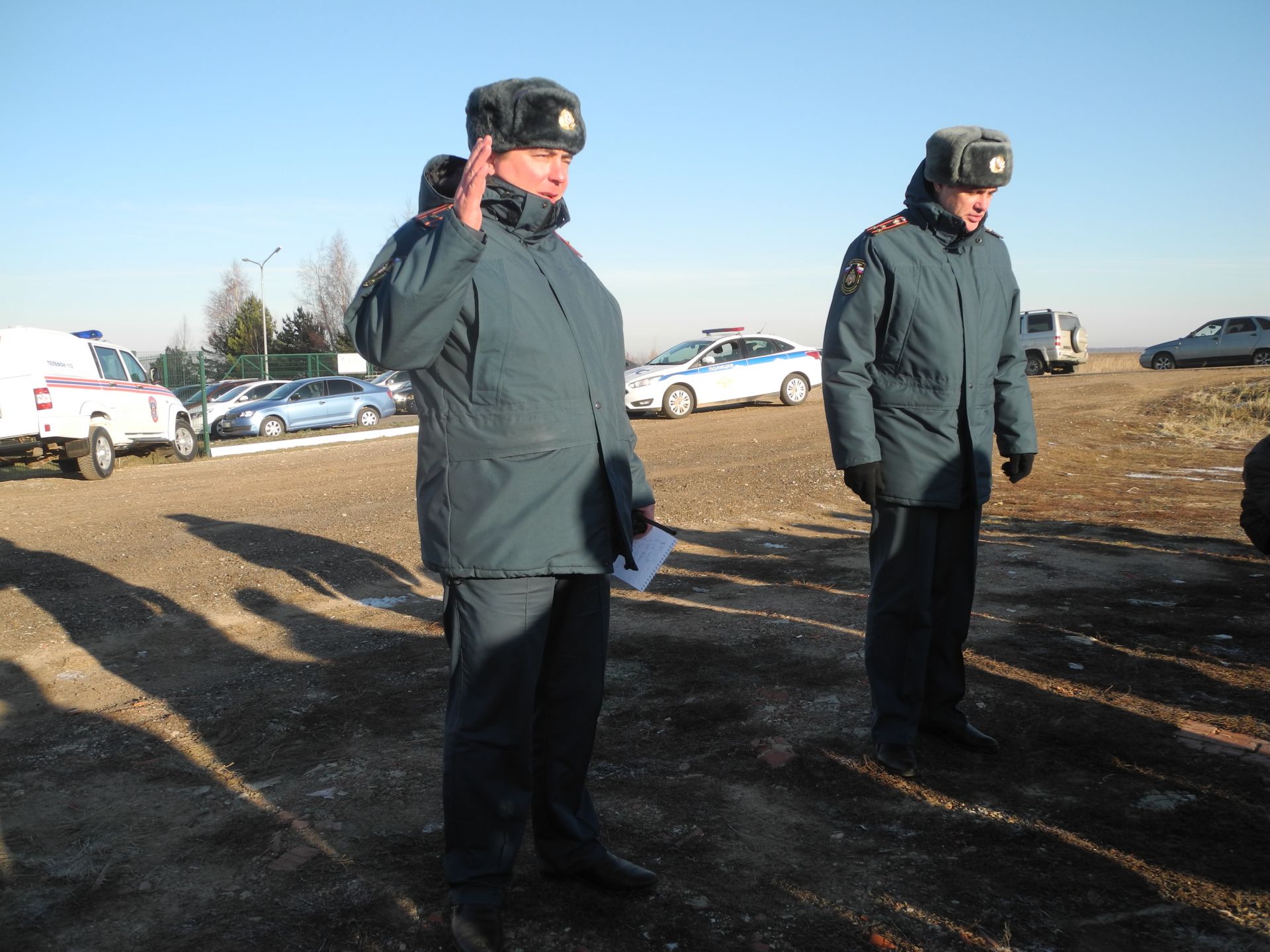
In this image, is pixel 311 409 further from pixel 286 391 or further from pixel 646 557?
pixel 646 557

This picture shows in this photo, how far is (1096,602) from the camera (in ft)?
18.8

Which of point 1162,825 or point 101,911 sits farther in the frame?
point 1162,825

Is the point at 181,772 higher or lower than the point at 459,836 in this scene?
lower

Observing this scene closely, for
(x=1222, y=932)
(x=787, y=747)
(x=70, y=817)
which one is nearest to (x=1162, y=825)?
(x=1222, y=932)

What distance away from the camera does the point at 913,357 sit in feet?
11.8

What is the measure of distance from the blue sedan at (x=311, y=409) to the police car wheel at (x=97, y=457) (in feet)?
27.9

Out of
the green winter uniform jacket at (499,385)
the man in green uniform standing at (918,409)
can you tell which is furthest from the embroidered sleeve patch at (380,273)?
the man in green uniform standing at (918,409)

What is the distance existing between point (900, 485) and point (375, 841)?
1983mm

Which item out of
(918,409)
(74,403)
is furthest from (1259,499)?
(74,403)

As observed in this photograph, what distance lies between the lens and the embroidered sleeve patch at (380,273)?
2387mm

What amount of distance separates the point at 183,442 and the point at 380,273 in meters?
16.3

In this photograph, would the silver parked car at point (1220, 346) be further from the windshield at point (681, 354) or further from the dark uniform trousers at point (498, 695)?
the dark uniform trousers at point (498, 695)

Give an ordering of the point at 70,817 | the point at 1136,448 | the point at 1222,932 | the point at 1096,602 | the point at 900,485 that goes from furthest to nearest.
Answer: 1. the point at 1136,448
2. the point at 1096,602
3. the point at 900,485
4. the point at 70,817
5. the point at 1222,932

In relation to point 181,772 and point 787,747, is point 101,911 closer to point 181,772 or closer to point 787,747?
point 181,772
